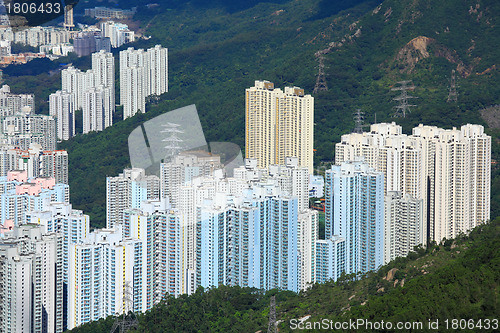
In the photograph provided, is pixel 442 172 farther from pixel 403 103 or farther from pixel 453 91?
pixel 453 91

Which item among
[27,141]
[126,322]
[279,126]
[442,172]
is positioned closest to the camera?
[126,322]

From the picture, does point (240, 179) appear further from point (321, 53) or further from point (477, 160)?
point (321, 53)

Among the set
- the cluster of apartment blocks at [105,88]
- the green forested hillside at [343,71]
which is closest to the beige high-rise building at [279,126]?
the green forested hillside at [343,71]

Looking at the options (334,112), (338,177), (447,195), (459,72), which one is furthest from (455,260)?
(459,72)

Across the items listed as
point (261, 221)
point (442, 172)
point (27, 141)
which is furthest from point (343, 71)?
point (261, 221)

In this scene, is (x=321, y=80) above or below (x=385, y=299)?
above

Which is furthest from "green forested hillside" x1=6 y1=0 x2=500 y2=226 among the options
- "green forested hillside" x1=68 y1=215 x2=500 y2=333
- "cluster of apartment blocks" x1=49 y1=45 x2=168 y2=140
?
"green forested hillside" x1=68 y1=215 x2=500 y2=333

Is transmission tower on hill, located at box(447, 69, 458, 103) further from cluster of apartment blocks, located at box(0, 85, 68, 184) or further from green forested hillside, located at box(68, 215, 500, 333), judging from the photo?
green forested hillside, located at box(68, 215, 500, 333)
